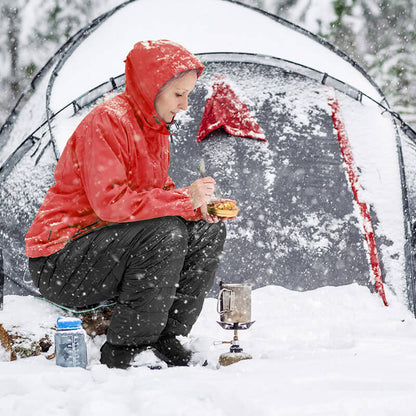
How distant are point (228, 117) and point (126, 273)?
1308 millimetres

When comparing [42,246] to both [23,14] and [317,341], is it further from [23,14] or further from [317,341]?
[23,14]

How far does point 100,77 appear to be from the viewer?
9.49 ft

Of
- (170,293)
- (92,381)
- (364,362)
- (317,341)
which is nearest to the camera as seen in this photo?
(92,381)

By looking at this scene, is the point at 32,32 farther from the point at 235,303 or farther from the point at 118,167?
the point at 235,303

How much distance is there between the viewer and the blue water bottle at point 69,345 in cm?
160

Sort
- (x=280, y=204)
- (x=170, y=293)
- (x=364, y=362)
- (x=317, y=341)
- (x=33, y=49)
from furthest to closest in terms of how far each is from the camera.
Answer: (x=33, y=49) < (x=280, y=204) < (x=317, y=341) < (x=170, y=293) < (x=364, y=362)

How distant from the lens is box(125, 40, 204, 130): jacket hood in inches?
66.2

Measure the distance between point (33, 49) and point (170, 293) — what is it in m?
9.61

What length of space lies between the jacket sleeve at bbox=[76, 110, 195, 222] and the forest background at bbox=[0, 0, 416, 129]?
8918mm

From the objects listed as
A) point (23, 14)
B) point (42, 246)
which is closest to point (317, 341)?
point (42, 246)

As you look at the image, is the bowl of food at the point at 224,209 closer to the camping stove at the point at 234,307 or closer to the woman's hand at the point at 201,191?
the woman's hand at the point at 201,191

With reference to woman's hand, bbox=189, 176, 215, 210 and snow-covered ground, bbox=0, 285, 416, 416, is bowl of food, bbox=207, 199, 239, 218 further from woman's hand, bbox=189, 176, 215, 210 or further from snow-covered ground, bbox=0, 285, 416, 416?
snow-covered ground, bbox=0, 285, 416, 416

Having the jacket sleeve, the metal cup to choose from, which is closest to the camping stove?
the metal cup

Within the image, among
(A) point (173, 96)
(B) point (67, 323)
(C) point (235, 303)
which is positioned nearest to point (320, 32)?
(A) point (173, 96)
